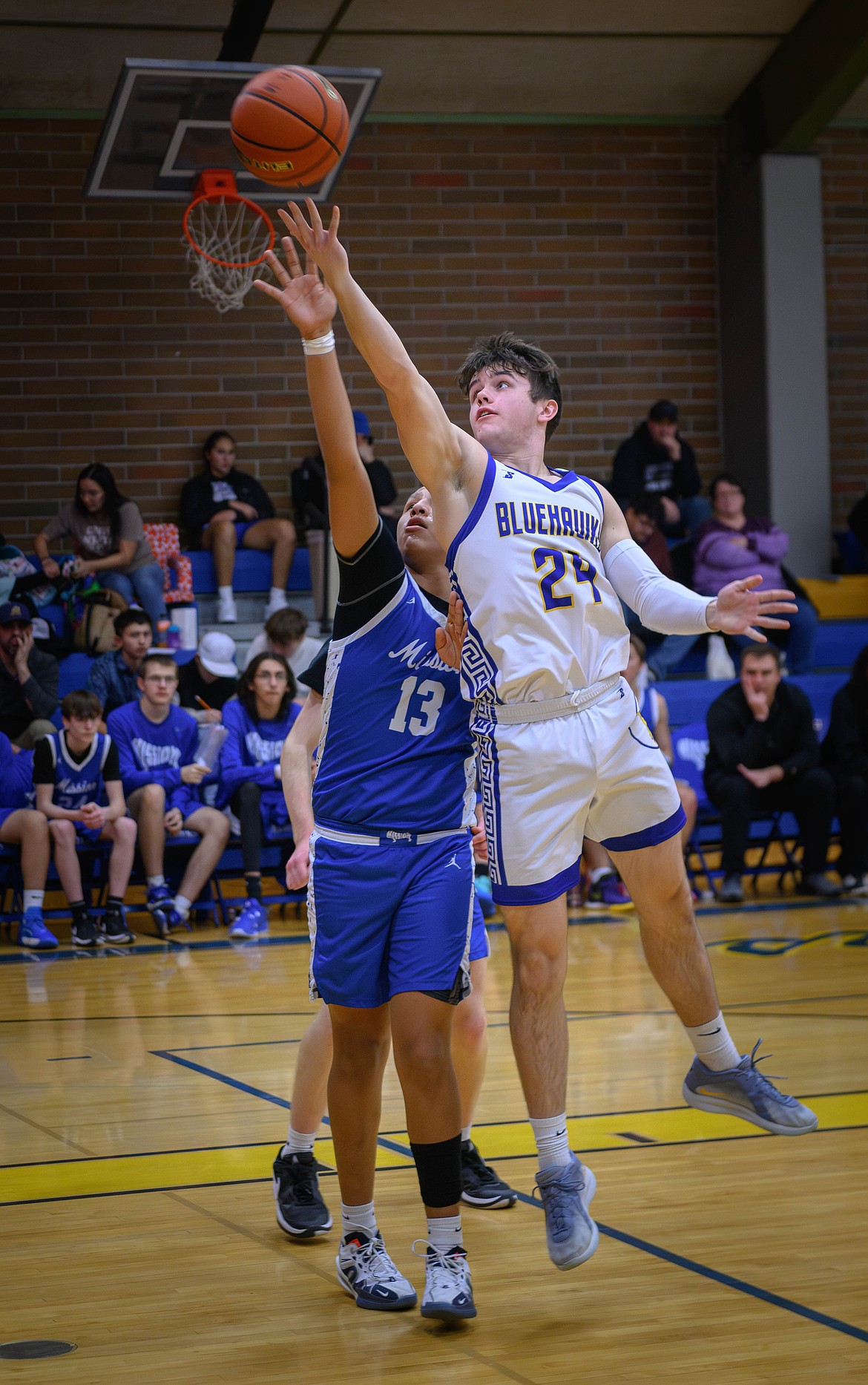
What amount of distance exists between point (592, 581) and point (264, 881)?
7.61 m

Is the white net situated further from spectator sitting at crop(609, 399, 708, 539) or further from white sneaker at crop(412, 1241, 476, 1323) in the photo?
white sneaker at crop(412, 1241, 476, 1323)

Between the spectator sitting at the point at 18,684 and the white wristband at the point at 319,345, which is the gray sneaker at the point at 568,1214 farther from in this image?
the spectator sitting at the point at 18,684

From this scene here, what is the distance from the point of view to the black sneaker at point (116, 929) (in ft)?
28.2

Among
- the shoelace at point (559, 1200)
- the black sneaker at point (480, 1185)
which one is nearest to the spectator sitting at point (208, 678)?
the black sneaker at point (480, 1185)

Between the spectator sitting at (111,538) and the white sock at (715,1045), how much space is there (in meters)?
7.80

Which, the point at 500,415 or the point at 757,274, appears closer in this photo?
the point at 500,415

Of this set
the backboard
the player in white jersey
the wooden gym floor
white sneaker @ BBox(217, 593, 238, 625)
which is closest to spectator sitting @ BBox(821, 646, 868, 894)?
the wooden gym floor

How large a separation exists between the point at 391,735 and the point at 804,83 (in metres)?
11.0

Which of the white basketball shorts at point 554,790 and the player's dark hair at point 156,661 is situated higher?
the player's dark hair at point 156,661

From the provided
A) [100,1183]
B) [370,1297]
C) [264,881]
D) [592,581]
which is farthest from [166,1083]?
[264,881]

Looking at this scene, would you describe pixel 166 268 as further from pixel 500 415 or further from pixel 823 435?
pixel 500 415

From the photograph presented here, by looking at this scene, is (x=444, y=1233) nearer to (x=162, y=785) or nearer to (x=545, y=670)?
(x=545, y=670)

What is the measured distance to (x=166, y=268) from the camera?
1277 centimetres

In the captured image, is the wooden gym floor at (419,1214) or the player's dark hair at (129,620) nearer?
the wooden gym floor at (419,1214)
